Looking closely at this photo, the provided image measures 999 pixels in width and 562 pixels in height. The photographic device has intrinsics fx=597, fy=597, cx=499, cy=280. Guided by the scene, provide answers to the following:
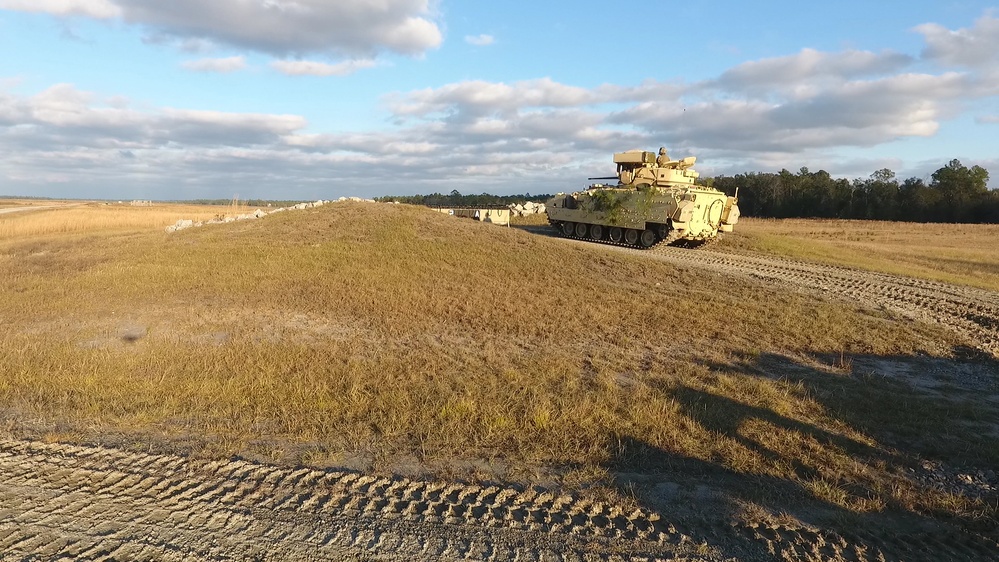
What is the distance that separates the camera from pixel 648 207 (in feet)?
63.0

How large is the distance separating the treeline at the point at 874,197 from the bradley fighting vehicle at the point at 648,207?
36764 mm

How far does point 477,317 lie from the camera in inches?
348

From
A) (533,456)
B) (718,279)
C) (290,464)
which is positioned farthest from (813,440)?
(718,279)

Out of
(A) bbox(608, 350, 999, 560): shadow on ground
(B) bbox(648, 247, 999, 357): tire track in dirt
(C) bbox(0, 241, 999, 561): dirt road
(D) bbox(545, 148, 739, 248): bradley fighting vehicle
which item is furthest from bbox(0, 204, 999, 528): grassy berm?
(D) bbox(545, 148, 739, 248): bradley fighting vehicle

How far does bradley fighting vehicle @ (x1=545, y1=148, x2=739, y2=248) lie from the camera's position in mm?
18578

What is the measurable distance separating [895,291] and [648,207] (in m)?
8.56

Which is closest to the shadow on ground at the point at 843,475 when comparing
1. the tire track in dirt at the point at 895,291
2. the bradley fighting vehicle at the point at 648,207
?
the tire track in dirt at the point at 895,291

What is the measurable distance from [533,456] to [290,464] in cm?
169

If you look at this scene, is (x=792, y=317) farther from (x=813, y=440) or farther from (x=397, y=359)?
(x=397, y=359)

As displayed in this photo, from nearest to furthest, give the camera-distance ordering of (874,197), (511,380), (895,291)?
(511,380), (895,291), (874,197)

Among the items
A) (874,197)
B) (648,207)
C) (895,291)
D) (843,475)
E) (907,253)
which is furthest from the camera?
(874,197)

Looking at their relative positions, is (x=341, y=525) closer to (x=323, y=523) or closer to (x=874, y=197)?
(x=323, y=523)

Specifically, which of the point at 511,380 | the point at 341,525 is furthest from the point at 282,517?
the point at 511,380

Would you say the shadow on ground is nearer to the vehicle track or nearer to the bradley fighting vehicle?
the vehicle track
